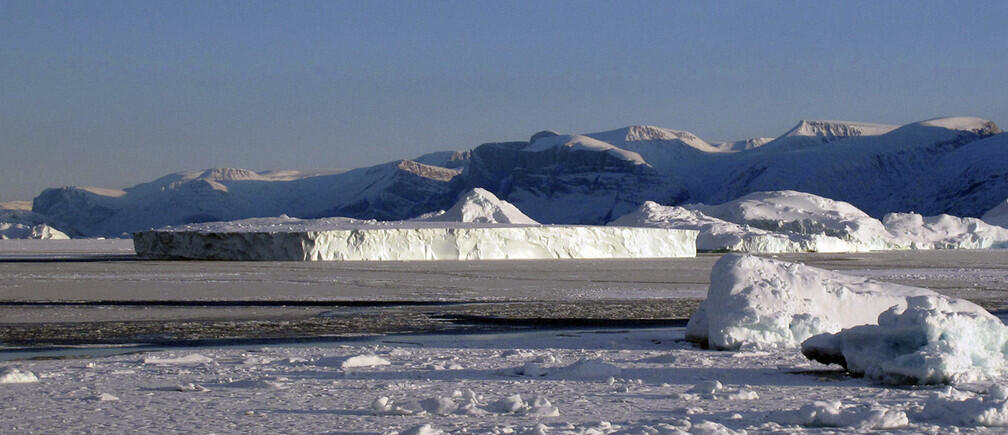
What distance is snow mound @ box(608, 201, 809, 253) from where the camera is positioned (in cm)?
3756

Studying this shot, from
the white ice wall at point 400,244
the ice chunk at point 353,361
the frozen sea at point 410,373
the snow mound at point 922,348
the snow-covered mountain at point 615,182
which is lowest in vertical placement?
the frozen sea at point 410,373

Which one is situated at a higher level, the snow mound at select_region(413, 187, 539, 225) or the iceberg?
the snow mound at select_region(413, 187, 539, 225)

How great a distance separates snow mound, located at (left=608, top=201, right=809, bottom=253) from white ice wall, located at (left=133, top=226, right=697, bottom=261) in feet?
30.4

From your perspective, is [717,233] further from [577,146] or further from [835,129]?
[835,129]

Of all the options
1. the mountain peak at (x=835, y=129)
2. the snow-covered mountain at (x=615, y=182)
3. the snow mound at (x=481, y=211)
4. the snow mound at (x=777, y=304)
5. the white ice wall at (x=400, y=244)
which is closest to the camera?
the snow mound at (x=777, y=304)

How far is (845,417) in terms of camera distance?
4.42 metres

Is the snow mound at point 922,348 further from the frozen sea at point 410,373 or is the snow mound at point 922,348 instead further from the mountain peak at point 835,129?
the mountain peak at point 835,129

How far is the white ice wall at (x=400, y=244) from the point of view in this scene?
80.5ft

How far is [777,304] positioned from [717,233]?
1288 inches

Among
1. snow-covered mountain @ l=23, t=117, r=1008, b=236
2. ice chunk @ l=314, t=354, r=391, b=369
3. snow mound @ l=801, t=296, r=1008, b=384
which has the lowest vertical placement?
ice chunk @ l=314, t=354, r=391, b=369

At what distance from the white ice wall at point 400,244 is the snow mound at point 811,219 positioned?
1580cm

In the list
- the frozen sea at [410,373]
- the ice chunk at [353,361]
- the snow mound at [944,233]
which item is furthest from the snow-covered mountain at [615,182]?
the ice chunk at [353,361]

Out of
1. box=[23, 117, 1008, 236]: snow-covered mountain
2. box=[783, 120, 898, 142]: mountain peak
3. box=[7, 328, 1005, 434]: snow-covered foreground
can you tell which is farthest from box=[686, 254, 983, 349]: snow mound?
box=[783, 120, 898, 142]: mountain peak

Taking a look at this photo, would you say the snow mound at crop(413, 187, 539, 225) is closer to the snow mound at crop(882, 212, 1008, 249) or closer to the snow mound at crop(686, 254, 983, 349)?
the snow mound at crop(882, 212, 1008, 249)
